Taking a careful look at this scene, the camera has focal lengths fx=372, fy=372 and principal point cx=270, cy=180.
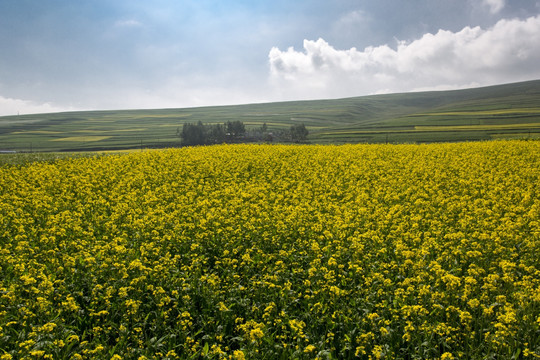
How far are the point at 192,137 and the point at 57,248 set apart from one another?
79.8 meters

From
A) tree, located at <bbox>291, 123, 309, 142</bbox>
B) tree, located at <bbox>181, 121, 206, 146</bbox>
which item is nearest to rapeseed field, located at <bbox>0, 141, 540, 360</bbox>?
tree, located at <bbox>291, 123, 309, 142</bbox>

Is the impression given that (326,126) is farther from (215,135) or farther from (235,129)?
(215,135)

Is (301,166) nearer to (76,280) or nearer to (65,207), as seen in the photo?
(65,207)

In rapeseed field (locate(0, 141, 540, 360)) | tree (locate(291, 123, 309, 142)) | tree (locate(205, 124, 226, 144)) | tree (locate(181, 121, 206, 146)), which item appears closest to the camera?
rapeseed field (locate(0, 141, 540, 360))

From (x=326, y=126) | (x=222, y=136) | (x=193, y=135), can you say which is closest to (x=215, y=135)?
(x=222, y=136)

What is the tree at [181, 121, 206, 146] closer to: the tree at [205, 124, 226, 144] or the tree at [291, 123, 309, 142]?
the tree at [205, 124, 226, 144]

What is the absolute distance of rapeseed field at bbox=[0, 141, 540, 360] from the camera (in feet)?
19.2

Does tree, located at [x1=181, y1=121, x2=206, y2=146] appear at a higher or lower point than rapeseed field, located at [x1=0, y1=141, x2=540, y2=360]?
higher

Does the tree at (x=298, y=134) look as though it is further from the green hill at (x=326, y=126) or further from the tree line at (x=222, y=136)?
the green hill at (x=326, y=126)

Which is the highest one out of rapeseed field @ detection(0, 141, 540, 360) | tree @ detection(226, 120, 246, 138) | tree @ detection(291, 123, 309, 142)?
tree @ detection(226, 120, 246, 138)

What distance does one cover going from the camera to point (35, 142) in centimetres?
11925

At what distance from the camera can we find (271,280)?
756cm

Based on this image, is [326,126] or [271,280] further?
[326,126]

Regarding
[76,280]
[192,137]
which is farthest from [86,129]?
[76,280]
